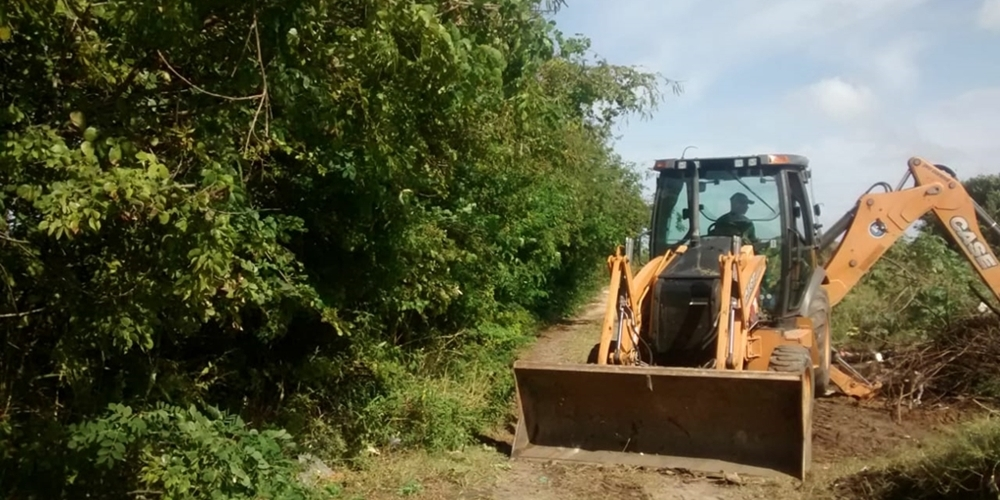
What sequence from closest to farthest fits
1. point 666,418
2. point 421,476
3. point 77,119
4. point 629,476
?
point 77,119 < point 629,476 < point 421,476 < point 666,418

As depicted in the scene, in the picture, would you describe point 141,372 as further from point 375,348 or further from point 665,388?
point 665,388

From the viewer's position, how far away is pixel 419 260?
830 centimetres

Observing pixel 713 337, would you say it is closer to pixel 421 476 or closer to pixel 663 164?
pixel 663 164

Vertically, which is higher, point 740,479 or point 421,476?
point 740,479

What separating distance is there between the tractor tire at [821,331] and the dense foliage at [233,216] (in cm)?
312

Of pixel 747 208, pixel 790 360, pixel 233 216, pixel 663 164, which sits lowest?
pixel 790 360

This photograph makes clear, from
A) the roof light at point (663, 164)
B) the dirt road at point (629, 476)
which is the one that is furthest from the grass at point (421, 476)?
the roof light at point (663, 164)

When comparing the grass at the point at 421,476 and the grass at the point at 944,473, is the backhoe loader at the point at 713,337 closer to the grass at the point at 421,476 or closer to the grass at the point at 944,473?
the grass at the point at 421,476

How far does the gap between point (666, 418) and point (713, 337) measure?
0.82 meters

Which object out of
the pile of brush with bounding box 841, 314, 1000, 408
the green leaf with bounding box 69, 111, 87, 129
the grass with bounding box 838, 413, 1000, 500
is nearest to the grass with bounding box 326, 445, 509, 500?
the grass with bounding box 838, 413, 1000, 500

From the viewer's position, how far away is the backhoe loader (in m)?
7.61

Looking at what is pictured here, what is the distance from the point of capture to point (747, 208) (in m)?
9.11

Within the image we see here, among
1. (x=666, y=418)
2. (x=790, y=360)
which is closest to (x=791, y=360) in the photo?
(x=790, y=360)

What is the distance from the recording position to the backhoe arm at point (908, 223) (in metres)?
10.2
